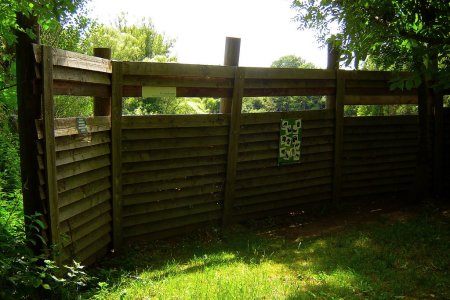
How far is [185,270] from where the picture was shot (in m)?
5.16

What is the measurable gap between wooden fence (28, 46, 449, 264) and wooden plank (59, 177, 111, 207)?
13mm

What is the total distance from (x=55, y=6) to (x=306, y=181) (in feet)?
17.5

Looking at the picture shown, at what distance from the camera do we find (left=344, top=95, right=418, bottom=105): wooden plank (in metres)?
8.62

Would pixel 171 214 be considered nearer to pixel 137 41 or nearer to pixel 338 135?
pixel 338 135

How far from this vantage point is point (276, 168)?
790cm

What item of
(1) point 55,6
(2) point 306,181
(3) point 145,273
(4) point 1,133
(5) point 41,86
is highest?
(1) point 55,6

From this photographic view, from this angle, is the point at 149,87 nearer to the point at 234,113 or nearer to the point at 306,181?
the point at 234,113

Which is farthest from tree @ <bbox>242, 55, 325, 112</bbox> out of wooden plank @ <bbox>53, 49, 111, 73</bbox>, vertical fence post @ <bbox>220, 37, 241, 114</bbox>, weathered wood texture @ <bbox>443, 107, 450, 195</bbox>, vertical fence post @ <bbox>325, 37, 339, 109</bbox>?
wooden plank @ <bbox>53, 49, 111, 73</bbox>

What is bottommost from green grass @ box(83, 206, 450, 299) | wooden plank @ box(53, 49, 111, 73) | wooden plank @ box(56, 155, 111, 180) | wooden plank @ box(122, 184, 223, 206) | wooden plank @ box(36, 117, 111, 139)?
green grass @ box(83, 206, 450, 299)

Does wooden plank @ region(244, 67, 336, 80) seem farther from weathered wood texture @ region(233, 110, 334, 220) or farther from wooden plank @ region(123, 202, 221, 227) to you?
wooden plank @ region(123, 202, 221, 227)

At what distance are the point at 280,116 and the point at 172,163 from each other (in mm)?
2214

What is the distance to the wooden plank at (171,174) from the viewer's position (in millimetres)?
6227

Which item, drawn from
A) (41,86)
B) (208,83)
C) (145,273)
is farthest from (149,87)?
(145,273)

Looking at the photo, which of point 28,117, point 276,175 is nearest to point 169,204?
point 276,175
